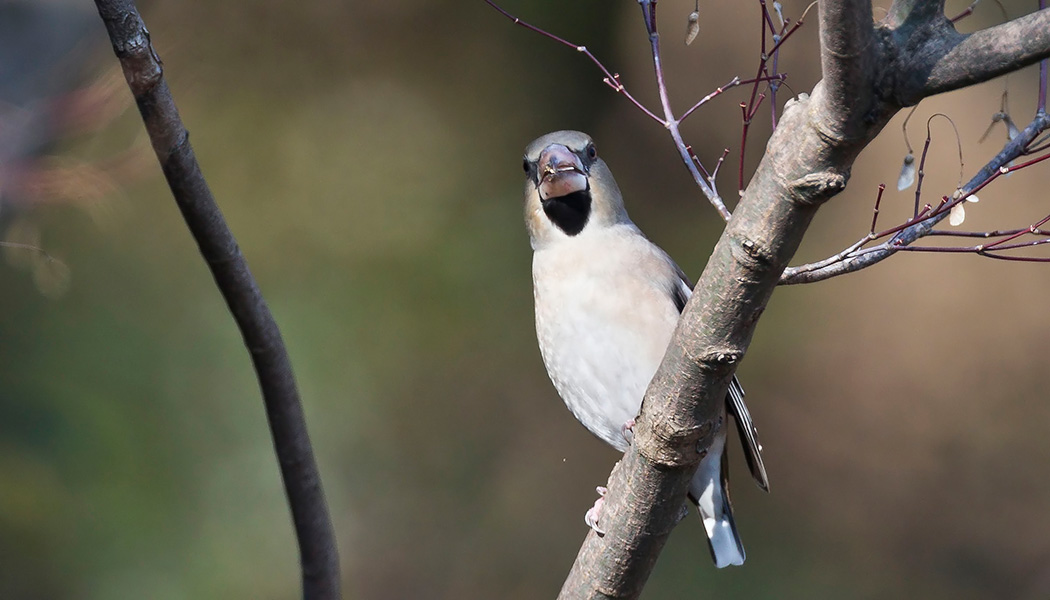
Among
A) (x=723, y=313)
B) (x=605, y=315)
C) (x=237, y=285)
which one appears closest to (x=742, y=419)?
(x=605, y=315)

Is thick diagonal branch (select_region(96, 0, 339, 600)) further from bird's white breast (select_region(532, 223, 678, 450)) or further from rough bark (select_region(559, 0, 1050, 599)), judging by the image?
bird's white breast (select_region(532, 223, 678, 450))

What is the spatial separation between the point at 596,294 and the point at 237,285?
1.31 meters

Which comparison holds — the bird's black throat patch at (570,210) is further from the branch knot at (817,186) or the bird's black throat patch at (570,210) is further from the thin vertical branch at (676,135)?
the branch knot at (817,186)

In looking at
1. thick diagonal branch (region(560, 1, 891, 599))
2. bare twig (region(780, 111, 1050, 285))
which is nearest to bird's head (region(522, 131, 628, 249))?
thick diagonal branch (region(560, 1, 891, 599))

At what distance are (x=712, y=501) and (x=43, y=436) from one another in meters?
3.38

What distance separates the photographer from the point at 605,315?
8.95 feet

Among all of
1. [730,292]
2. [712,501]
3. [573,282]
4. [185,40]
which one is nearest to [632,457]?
[730,292]

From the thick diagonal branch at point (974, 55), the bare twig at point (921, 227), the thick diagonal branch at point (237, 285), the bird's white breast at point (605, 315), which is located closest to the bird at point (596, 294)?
the bird's white breast at point (605, 315)

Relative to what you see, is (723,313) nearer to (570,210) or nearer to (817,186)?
(817,186)

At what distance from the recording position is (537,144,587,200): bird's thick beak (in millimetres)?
2826

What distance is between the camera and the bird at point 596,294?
272 cm

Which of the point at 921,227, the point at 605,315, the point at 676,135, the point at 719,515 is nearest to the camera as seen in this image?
the point at 921,227

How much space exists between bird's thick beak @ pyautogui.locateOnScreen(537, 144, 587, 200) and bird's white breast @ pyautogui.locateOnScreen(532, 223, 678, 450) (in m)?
0.14

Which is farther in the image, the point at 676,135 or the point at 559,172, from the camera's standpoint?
the point at 559,172
